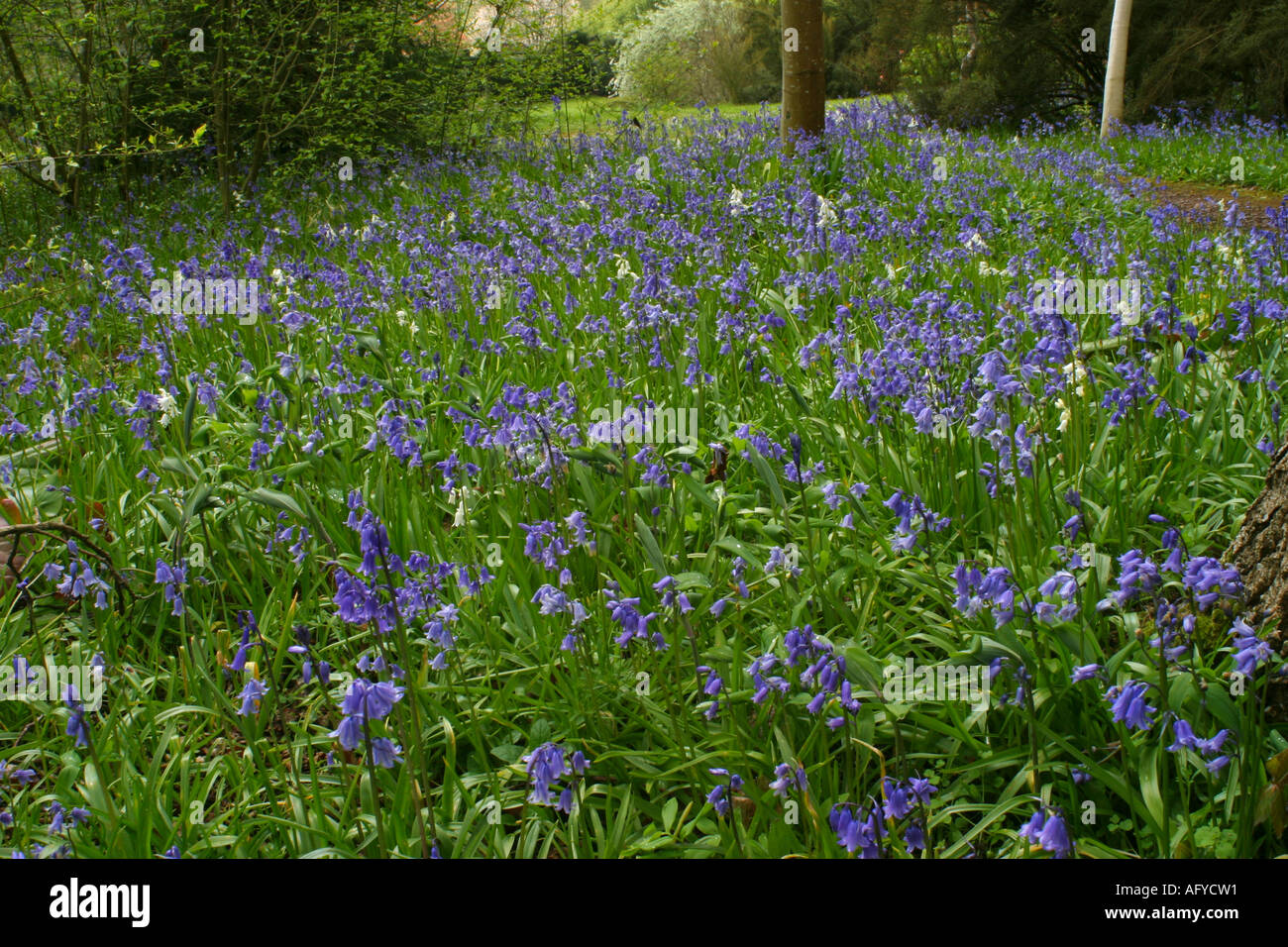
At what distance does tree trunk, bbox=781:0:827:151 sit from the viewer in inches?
323

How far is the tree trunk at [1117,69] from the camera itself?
468 inches

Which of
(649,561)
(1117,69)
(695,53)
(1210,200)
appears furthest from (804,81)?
(695,53)

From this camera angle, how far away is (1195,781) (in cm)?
194

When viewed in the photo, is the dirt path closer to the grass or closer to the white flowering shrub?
the grass

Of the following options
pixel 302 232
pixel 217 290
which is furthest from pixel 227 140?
pixel 217 290

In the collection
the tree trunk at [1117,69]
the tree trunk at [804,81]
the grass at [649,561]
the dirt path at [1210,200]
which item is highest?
the tree trunk at [1117,69]

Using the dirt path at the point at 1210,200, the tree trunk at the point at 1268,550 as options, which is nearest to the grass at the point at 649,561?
the tree trunk at the point at 1268,550

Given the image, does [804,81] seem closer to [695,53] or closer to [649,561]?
[649,561]

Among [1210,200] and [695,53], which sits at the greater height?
[695,53]

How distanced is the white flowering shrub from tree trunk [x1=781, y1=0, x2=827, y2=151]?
42.9ft

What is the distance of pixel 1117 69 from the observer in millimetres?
12242

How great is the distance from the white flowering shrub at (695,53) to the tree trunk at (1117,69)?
1057 centimetres

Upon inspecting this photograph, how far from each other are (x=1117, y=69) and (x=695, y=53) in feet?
47.4

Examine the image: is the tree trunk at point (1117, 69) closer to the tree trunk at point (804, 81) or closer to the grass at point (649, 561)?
the tree trunk at point (804, 81)
